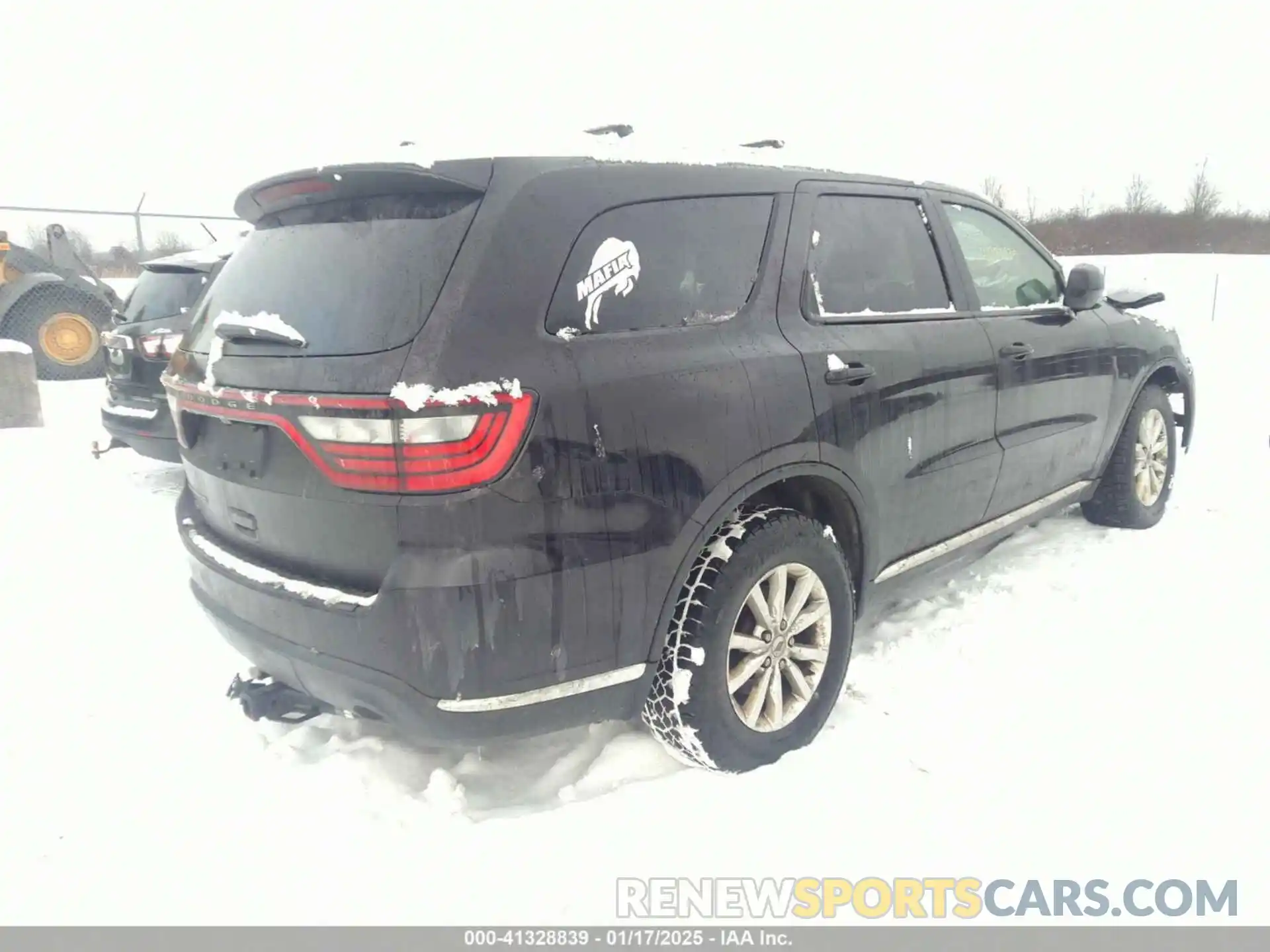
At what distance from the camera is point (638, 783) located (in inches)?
99.0

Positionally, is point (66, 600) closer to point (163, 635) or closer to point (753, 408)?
point (163, 635)

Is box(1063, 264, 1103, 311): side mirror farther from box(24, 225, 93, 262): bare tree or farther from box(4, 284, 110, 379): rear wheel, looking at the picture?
box(24, 225, 93, 262): bare tree

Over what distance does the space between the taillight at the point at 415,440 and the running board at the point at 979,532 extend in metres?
1.64

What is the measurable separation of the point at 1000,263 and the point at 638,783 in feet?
9.24

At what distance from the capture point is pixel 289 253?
2.38 meters

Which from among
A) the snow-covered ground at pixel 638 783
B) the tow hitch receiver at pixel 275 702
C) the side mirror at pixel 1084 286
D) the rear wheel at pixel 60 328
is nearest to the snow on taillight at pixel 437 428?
the tow hitch receiver at pixel 275 702

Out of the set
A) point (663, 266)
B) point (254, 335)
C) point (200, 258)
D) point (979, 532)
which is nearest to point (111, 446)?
point (200, 258)

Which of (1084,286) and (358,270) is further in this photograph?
(1084,286)

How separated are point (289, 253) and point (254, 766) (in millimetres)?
→ 1614

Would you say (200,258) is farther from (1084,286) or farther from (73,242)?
(73,242)

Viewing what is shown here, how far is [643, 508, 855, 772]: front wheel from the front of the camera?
7.74 ft

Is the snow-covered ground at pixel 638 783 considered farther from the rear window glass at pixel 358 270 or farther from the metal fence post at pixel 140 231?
the metal fence post at pixel 140 231

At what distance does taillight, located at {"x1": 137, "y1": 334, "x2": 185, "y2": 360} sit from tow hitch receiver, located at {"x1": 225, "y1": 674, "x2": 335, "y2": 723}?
397 centimetres
